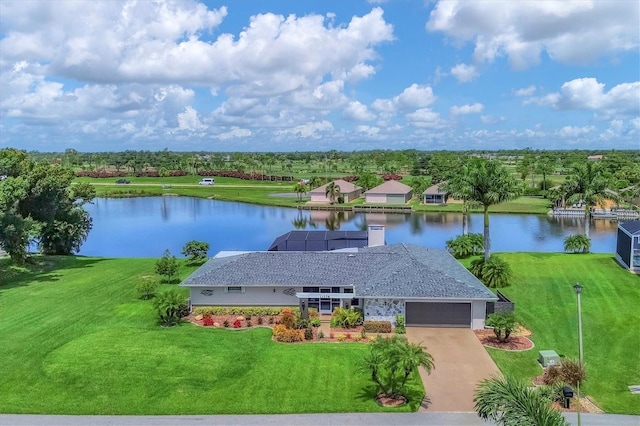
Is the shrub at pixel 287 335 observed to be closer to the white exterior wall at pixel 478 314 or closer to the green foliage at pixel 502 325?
the white exterior wall at pixel 478 314

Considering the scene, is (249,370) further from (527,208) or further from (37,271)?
(527,208)

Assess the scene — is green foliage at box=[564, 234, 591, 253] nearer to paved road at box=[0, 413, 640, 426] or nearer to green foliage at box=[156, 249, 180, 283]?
paved road at box=[0, 413, 640, 426]

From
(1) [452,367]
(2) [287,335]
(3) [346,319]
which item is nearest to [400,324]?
(3) [346,319]

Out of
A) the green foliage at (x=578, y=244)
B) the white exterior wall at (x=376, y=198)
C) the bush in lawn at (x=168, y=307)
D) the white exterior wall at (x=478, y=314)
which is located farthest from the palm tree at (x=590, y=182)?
the white exterior wall at (x=376, y=198)

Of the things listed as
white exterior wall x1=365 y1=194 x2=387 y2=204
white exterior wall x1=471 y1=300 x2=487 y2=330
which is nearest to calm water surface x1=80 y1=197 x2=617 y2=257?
white exterior wall x1=365 y1=194 x2=387 y2=204

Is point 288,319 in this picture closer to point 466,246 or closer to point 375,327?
point 375,327

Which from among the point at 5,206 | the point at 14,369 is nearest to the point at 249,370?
the point at 14,369
